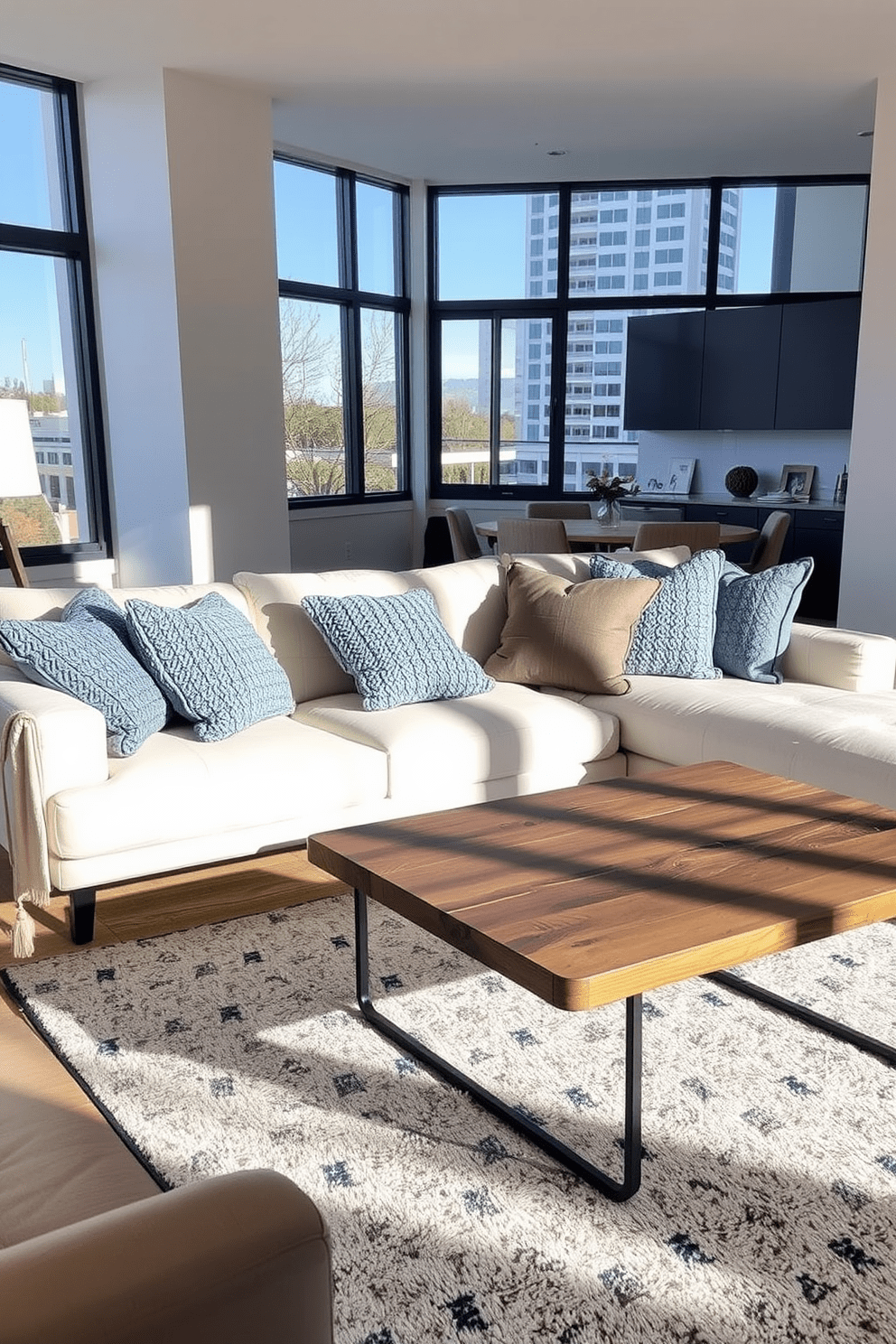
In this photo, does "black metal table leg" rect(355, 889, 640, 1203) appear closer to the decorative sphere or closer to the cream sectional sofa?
the cream sectional sofa

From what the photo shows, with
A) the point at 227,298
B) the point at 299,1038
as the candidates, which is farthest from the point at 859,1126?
the point at 227,298

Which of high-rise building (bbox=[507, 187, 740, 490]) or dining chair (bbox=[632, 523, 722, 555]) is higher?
high-rise building (bbox=[507, 187, 740, 490])

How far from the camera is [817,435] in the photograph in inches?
335

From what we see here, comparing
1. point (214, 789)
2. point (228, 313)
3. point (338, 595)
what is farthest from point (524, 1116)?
point (228, 313)

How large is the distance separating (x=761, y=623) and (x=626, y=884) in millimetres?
2166

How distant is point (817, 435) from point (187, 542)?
15.7 feet

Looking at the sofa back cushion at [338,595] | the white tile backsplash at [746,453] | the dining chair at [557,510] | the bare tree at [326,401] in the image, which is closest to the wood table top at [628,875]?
the sofa back cushion at [338,595]

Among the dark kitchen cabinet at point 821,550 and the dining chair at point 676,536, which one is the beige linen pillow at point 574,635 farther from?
the dark kitchen cabinet at point 821,550

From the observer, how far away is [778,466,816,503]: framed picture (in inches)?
337

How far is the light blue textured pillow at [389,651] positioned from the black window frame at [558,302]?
5748 millimetres

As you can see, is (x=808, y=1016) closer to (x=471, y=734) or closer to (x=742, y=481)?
(x=471, y=734)

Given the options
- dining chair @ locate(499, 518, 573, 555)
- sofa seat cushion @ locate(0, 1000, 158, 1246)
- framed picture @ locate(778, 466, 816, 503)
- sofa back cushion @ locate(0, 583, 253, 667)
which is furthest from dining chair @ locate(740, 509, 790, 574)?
sofa seat cushion @ locate(0, 1000, 158, 1246)

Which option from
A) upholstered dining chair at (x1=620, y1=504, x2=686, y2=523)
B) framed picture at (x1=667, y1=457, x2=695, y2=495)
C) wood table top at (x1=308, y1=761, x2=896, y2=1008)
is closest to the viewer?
wood table top at (x1=308, y1=761, x2=896, y2=1008)

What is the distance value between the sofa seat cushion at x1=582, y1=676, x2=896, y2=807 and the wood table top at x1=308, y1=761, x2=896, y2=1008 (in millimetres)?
418
